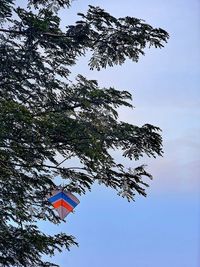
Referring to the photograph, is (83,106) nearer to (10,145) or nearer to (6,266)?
(10,145)

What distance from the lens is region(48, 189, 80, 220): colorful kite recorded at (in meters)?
9.28

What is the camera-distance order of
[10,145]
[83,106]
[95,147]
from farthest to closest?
1. [83,106]
2. [10,145]
3. [95,147]

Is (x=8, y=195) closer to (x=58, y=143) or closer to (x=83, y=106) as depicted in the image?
(x=58, y=143)

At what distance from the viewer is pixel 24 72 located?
11.6 metres

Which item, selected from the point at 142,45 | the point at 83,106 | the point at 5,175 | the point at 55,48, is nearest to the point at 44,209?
the point at 5,175

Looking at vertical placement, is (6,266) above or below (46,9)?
below

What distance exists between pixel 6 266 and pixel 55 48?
6268mm

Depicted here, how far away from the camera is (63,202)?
9.43 metres

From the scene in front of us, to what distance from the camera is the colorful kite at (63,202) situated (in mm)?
9281

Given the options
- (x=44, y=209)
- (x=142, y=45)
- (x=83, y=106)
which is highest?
(x=142, y=45)

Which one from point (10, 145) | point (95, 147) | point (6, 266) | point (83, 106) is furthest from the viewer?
point (6, 266)

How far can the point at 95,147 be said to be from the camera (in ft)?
29.3

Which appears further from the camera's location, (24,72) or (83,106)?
(24,72)

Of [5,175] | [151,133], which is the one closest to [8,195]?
[5,175]
